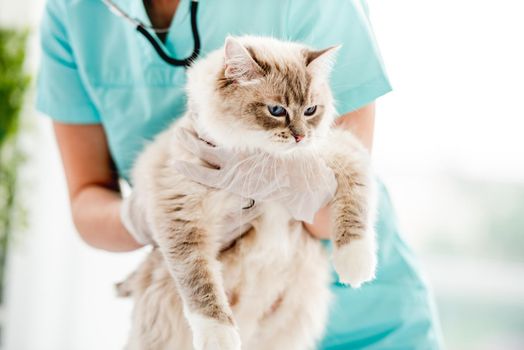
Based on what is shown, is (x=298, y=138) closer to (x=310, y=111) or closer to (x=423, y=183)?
(x=310, y=111)

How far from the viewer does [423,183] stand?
2.73 meters

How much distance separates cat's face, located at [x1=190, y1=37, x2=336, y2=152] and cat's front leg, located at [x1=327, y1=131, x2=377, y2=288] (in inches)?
4.0

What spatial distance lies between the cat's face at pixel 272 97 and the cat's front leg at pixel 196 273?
211mm

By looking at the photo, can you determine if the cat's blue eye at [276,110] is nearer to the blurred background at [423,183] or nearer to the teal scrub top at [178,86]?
the teal scrub top at [178,86]

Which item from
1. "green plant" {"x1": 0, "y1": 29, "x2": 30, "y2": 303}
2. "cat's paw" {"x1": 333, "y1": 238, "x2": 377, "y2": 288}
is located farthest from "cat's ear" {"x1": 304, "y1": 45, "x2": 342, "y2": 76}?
"green plant" {"x1": 0, "y1": 29, "x2": 30, "y2": 303}

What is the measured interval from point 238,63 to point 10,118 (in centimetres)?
171

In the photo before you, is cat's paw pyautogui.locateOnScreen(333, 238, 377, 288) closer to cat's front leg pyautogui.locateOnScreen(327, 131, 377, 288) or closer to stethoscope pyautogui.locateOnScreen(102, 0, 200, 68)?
cat's front leg pyautogui.locateOnScreen(327, 131, 377, 288)

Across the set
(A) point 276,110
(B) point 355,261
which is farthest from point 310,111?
(B) point 355,261

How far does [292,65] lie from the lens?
3.57 feet

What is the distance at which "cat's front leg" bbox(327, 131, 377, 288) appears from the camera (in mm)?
1051

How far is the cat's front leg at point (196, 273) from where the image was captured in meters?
1.01

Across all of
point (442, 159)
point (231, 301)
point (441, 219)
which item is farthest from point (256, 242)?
point (441, 219)

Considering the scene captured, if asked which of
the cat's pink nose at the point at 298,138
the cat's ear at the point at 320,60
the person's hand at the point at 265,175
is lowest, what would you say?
the person's hand at the point at 265,175

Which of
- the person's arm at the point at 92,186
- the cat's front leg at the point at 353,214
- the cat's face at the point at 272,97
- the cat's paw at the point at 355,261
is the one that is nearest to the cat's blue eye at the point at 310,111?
the cat's face at the point at 272,97
